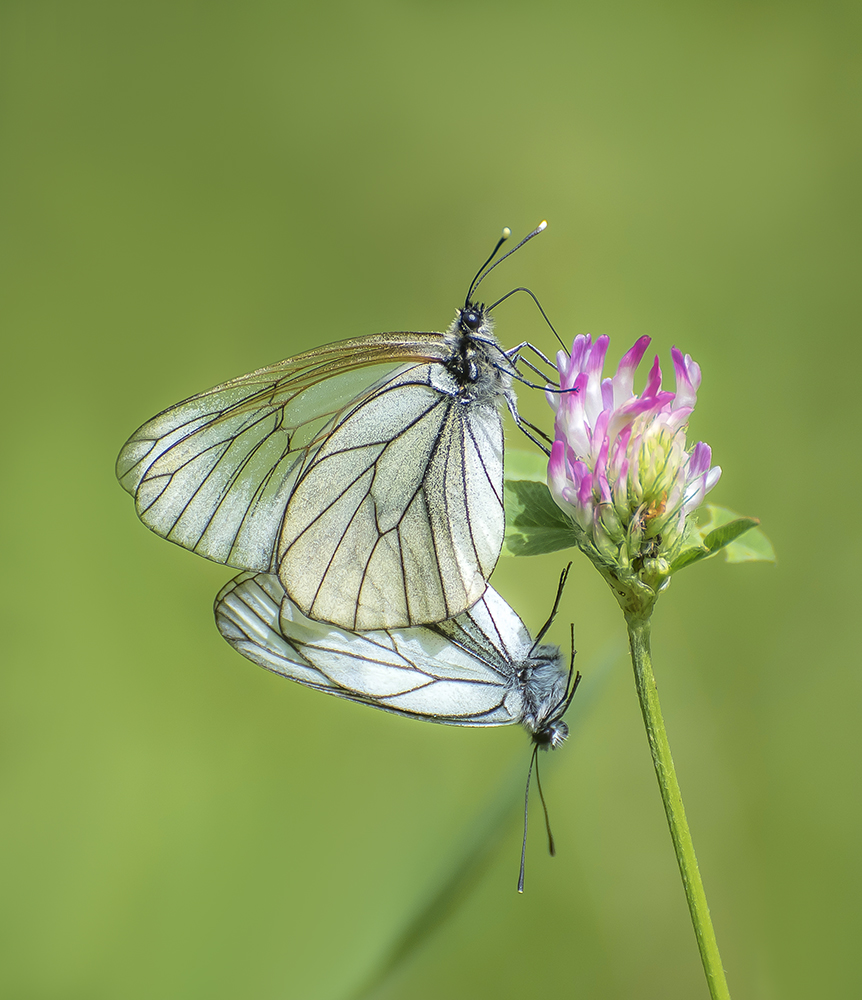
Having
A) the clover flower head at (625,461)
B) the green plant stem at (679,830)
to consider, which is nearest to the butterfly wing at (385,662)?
the clover flower head at (625,461)

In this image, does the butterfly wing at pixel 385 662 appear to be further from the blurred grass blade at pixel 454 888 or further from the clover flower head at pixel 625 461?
the clover flower head at pixel 625 461

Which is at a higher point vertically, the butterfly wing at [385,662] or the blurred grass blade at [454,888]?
the butterfly wing at [385,662]

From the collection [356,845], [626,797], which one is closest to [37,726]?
[356,845]

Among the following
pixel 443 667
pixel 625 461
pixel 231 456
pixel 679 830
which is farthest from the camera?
pixel 231 456

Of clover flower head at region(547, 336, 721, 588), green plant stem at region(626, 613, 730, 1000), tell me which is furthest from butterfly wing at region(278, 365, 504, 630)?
green plant stem at region(626, 613, 730, 1000)

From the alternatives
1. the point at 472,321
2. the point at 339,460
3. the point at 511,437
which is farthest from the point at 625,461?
the point at 511,437

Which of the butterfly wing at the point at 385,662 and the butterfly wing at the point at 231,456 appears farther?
the butterfly wing at the point at 231,456

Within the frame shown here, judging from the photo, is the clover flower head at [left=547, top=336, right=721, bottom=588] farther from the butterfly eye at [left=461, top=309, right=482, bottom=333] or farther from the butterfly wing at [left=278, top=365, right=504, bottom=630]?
the butterfly eye at [left=461, top=309, right=482, bottom=333]

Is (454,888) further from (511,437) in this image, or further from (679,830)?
(511,437)

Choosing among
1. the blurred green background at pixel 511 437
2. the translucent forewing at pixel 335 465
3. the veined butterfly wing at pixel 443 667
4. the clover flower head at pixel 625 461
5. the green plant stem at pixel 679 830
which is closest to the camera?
the green plant stem at pixel 679 830
